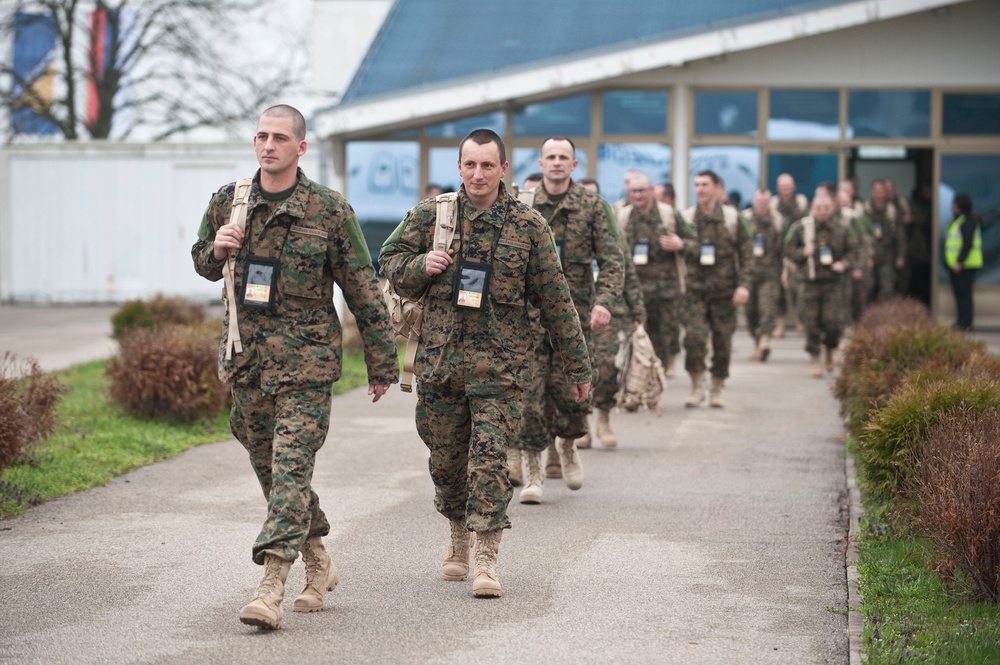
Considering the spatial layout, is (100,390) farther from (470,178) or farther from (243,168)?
(243,168)

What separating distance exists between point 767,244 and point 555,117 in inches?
208

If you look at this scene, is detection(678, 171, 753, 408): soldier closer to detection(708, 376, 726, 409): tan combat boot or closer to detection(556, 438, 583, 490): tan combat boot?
detection(708, 376, 726, 409): tan combat boot

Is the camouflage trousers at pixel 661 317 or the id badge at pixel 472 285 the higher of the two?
the id badge at pixel 472 285

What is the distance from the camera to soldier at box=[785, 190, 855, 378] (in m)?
17.0

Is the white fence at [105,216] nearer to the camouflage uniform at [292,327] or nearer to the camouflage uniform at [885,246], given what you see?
the camouflage uniform at [885,246]

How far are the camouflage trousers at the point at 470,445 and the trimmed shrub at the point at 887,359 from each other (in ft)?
11.5

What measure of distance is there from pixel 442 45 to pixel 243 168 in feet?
17.1

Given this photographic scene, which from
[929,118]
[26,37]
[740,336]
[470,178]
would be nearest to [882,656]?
[470,178]

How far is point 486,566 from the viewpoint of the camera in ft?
21.6

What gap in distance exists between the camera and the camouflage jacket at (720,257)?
14156 millimetres

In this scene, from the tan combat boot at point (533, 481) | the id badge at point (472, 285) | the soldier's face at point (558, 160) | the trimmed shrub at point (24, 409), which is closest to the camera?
the id badge at point (472, 285)

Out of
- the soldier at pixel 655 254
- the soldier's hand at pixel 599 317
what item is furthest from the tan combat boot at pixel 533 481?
the soldier at pixel 655 254

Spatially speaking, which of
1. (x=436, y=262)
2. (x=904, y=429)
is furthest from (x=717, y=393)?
(x=436, y=262)

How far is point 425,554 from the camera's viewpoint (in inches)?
297
